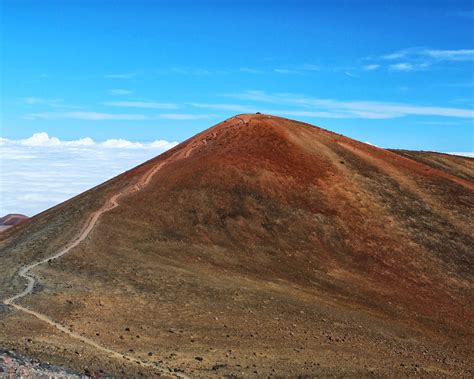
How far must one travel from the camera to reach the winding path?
20250 mm

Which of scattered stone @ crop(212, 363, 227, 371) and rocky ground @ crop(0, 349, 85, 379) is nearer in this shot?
rocky ground @ crop(0, 349, 85, 379)

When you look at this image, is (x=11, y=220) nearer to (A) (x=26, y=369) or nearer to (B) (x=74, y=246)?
A: (B) (x=74, y=246)

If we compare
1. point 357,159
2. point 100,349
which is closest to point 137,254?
point 100,349

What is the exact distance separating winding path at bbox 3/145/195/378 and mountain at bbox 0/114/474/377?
0.16 m

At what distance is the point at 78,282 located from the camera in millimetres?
28250

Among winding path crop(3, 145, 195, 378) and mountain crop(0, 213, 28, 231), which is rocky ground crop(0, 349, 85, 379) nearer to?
winding path crop(3, 145, 195, 378)

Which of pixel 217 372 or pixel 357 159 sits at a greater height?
pixel 357 159

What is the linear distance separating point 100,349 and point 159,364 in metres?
2.38

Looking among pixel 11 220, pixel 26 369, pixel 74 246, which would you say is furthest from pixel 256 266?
pixel 11 220

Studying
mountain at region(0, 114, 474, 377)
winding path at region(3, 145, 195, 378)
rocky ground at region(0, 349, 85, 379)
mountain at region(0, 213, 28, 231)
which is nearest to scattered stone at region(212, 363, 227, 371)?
mountain at region(0, 114, 474, 377)

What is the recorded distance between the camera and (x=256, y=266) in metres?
35.8

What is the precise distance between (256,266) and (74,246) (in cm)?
1200

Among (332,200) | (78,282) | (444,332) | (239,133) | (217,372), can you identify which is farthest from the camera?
(239,133)

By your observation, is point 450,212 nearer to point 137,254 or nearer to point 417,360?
point 417,360
